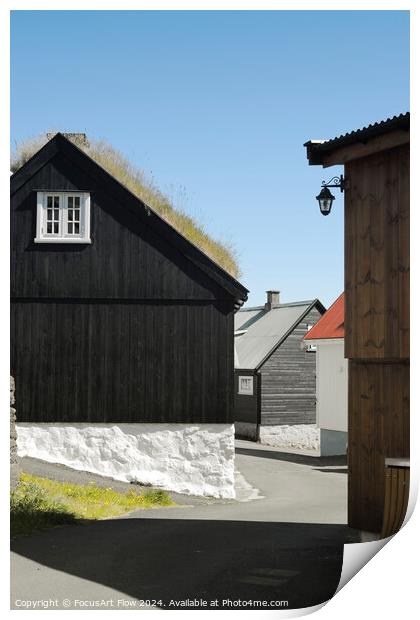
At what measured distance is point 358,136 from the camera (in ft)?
31.7

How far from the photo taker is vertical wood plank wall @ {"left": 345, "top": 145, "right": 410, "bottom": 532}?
→ 9305mm

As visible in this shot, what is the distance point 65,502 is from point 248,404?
21.7m

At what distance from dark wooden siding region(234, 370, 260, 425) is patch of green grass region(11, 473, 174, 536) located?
1752 centimetres

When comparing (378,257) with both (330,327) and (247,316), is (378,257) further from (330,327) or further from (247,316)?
(247,316)

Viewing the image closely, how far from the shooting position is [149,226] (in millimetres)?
18328

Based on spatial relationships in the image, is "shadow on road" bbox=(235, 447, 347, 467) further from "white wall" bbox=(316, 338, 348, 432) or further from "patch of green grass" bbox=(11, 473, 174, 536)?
"patch of green grass" bbox=(11, 473, 174, 536)

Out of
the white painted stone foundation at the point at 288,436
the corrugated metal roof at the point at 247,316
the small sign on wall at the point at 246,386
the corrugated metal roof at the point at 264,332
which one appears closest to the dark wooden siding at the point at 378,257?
the white painted stone foundation at the point at 288,436

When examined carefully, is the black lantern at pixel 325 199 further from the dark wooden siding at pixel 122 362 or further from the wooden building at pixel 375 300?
the dark wooden siding at pixel 122 362

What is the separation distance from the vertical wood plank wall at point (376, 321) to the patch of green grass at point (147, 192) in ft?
25.6

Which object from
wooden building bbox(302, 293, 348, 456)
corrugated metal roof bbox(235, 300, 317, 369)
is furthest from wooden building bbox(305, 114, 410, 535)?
corrugated metal roof bbox(235, 300, 317, 369)

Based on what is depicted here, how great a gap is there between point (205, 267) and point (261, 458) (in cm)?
1126

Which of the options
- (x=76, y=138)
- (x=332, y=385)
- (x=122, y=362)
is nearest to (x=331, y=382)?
(x=332, y=385)

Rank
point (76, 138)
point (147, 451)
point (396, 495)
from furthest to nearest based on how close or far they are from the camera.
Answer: point (147, 451) → point (76, 138) → point (396, 495)
